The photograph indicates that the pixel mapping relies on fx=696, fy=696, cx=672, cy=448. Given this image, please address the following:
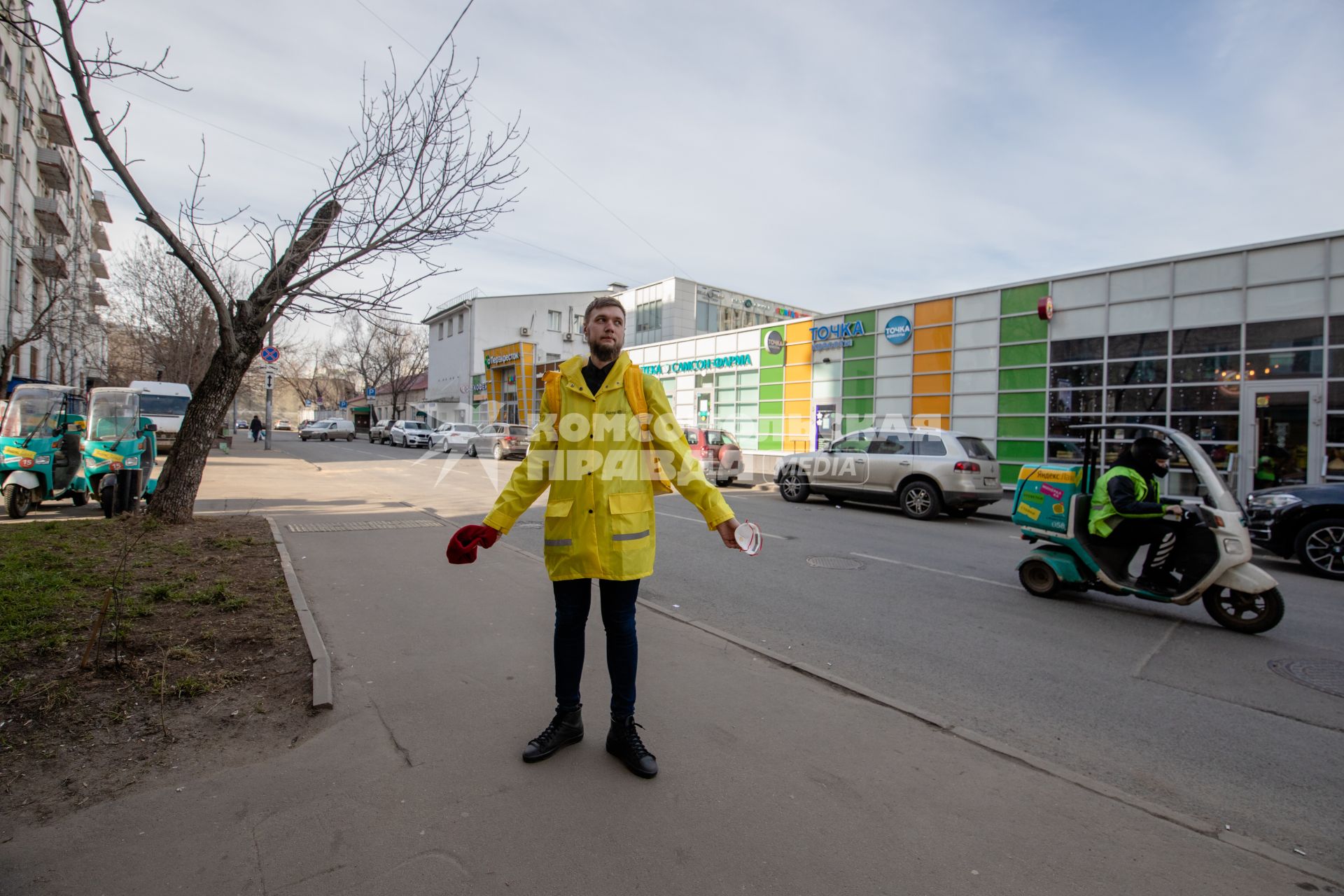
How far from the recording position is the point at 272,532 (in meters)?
8.91

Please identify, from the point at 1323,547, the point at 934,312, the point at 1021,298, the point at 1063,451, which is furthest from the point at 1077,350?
the point at 1323,547

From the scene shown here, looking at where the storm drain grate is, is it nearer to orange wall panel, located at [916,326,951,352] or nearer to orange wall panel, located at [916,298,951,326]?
orange wall panel, located at [916,326,951,352]

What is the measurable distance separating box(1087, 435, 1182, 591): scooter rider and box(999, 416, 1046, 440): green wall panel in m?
11.7

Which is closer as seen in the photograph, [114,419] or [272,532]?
[272,532]

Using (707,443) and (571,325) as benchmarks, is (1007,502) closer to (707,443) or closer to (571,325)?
(707,443)

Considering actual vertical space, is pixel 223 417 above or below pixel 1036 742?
above

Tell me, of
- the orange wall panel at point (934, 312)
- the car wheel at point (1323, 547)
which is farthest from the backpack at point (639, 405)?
the orange wall panel at point (934, 312)

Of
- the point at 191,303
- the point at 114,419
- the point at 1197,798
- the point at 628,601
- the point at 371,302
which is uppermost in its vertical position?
the point at 191,303

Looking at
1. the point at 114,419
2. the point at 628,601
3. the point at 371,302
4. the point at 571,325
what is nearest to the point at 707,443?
the point at 371,302

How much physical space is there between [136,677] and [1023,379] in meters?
18.4

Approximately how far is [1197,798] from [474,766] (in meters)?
3.30

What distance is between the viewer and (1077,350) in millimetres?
16719

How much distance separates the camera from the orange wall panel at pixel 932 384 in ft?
62.7

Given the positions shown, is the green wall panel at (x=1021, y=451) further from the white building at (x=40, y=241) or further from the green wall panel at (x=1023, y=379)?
the white building at (x=40, y=241)
